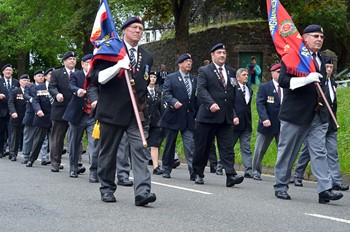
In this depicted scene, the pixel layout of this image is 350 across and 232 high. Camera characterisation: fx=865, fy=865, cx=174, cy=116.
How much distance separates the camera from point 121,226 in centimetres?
800

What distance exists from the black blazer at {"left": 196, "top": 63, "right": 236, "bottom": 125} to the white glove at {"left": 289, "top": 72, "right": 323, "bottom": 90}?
2.22 m

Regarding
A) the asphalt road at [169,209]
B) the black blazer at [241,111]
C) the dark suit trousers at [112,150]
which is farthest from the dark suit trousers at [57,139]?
the dark suit trousers at [112,150]

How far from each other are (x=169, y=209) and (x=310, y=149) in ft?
7.31

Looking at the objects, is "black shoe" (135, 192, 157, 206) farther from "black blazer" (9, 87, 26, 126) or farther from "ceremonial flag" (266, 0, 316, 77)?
"black blazer" (9, 87, 26, 126)

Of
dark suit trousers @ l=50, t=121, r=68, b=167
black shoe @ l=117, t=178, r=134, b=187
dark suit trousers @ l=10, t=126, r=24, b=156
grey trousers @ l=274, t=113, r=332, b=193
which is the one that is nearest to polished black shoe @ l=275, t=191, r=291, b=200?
grey trousers @ l=274, t=113, r=332, b=193

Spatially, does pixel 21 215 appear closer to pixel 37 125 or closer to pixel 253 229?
pixel 253 229

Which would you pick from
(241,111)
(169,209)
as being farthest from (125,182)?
(241,111)

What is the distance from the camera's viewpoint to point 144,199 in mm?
9445

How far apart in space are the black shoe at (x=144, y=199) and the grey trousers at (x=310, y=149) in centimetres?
214

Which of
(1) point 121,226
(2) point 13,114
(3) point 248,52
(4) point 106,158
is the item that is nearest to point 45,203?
(4) point 106,158

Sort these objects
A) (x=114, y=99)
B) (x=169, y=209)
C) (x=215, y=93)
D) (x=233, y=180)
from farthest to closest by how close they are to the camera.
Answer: (x=215, y=93)
(x=233, y=180)
(x=114, y=99)
(x=169, y=209)

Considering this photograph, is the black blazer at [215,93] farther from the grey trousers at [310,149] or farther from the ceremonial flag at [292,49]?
the grey trousers at [310,149]

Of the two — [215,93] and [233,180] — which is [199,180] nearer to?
[233,180]

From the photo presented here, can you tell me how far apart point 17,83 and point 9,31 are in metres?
47.5
